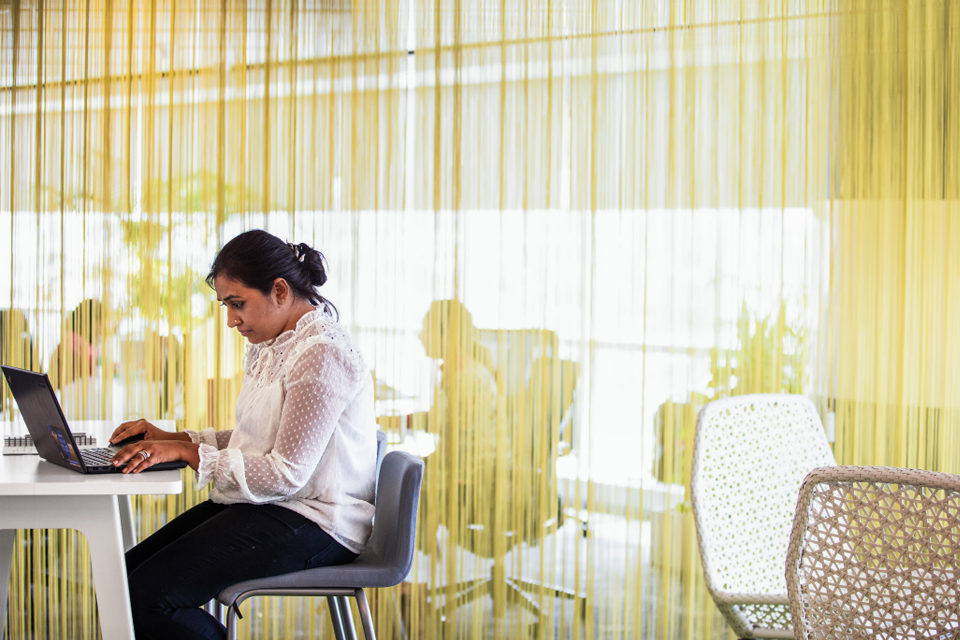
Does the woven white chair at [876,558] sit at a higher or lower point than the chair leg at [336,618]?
higher

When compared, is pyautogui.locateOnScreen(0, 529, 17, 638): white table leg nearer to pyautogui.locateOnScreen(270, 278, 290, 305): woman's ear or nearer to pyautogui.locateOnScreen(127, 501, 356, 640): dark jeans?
pyautogui.locateOnScreen(127, 501, 356, 640): dark jeans

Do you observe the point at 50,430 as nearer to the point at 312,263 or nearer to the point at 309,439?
the point at 309,439

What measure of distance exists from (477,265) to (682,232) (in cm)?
64

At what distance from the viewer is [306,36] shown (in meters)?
2.96

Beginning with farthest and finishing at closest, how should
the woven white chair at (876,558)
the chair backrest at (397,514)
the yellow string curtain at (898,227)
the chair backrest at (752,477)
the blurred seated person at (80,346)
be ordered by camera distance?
the blurred seated person at (80,346) < the yellow string curtain at (898,227) < the chair backrest at (752,477) < the chair backrest at (397,514) < the woven white chair at (876,558)

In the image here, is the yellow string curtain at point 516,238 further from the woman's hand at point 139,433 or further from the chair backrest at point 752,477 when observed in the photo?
the woman's hand at point 139,433

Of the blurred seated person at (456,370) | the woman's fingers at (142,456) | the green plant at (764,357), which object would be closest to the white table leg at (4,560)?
the woman's fingers at (142,456)

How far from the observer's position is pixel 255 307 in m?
2.06

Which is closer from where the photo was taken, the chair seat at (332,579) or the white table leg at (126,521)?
the chair seat at (332,579)

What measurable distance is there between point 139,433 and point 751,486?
1.51m

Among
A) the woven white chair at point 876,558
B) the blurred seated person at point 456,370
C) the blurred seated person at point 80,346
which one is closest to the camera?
the woven white chair at point 876,558

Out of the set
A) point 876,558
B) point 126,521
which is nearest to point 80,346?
point 126,521

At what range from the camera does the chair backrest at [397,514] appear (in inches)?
73.9

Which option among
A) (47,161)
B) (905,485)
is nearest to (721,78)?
(905,485)
